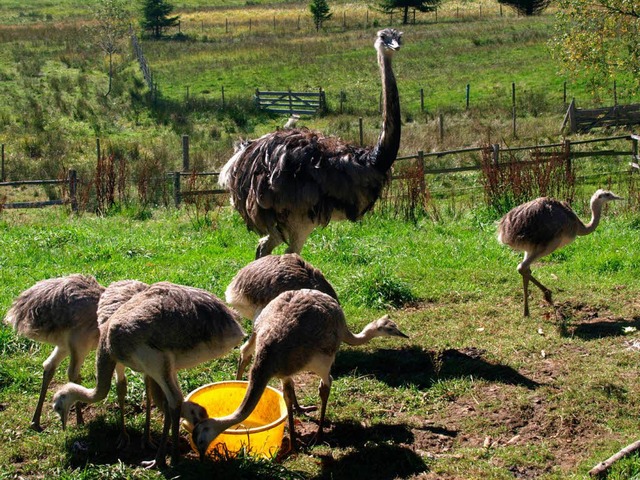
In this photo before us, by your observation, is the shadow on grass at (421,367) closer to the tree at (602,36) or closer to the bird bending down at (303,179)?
the bird bending down at (303,179)

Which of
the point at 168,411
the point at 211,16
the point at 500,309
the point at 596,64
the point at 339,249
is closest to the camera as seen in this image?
the point at 168,411

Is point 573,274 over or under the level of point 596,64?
under

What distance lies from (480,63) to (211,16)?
28.8 m

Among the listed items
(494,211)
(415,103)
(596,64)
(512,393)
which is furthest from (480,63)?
(512,393)

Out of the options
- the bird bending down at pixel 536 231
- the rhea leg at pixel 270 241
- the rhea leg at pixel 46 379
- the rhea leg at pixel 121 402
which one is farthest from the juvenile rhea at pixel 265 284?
the bird bending down at pixel 536 231

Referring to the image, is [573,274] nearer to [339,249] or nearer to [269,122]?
[339,249]

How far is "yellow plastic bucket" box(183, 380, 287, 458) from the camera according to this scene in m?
5.20

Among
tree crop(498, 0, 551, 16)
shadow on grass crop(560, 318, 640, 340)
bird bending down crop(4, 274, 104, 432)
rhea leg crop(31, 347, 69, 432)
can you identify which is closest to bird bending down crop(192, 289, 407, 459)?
bird bending down crop(4, 274, 104, 432)

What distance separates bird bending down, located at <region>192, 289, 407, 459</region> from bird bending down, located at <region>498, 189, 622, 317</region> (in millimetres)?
2828

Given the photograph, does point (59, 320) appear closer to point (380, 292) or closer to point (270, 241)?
point (270, 241)

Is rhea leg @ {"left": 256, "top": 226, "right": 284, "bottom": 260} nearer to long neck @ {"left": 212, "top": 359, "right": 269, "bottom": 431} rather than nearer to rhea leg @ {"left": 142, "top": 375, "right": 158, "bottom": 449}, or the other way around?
rhea leg @ {"left": 142, "top": 375, "right": 158, "bottom": 449}

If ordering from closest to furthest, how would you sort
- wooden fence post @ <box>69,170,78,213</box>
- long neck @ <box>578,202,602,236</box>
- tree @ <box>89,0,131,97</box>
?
1. long neck @ <box>578,202,602,236</box>
2. wooden fence post @ <box>69,170,78,213</box>
3. tree @ <box>89,0,131,97</box>

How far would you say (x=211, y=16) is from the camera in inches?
2354

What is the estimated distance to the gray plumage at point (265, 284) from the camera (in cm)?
618
